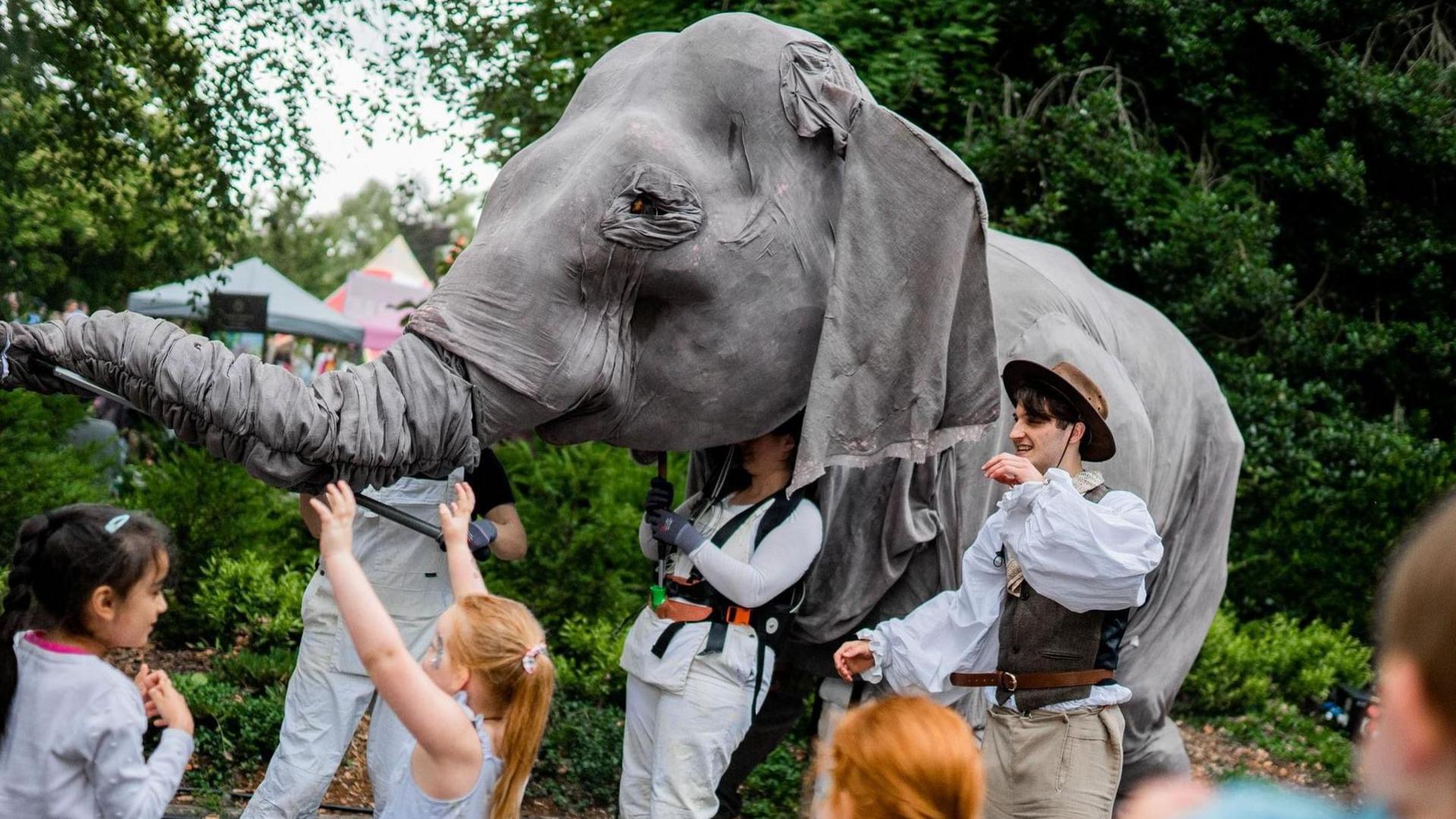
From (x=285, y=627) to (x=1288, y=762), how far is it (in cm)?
506

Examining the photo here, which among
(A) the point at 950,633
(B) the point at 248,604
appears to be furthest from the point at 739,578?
(B) the point at 248,604

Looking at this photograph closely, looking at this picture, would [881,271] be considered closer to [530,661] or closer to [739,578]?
[739,578]

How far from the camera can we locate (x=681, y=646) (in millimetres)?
4117

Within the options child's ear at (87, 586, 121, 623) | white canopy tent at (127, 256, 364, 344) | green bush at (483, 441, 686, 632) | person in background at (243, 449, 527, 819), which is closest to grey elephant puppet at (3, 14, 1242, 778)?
child's ear at (87, 586, 121, 623)

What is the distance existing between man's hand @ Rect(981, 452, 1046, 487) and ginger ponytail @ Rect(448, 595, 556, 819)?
1283 mm

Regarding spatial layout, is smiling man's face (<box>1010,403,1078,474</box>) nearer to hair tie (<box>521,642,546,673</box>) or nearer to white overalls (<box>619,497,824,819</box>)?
white overalls (<box>619,497,824,819</box>)

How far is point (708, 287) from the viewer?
3770 mm

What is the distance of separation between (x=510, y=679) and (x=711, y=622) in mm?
1238

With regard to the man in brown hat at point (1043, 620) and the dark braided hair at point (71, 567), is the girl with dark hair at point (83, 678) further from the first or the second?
the man in brown hat at point (1043, 620)

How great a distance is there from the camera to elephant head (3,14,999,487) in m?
3.56

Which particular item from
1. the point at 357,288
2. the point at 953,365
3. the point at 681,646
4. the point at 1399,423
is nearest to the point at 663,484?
the point at 681,646

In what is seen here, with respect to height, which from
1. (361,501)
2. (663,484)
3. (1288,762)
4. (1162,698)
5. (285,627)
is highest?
(361,501)

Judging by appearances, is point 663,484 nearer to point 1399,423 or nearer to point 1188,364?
point 1188,364

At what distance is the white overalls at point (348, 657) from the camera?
4605mm
